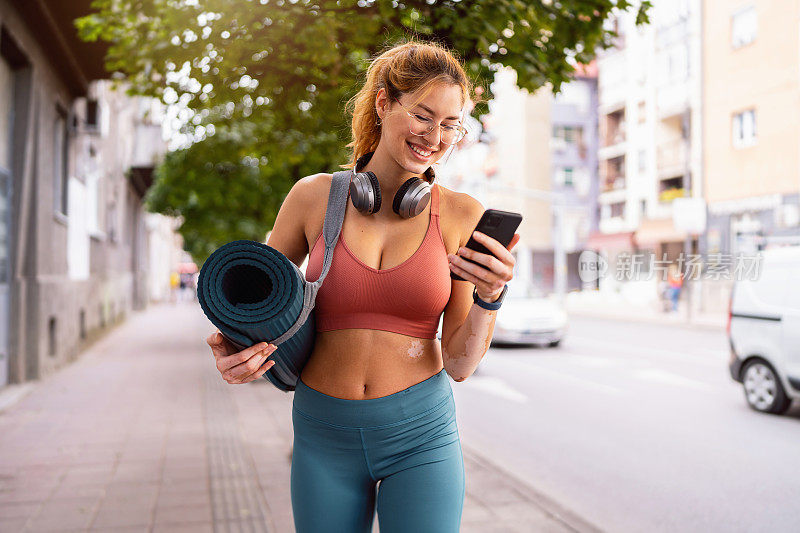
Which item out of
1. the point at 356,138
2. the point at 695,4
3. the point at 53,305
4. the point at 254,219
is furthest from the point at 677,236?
the point at 356,138

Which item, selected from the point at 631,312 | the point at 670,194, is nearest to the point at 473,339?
the point at 631,312

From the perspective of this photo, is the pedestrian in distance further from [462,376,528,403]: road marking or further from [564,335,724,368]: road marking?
[462,376,528,403]: road marking

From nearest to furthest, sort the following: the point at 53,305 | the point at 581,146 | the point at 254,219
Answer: the point at 53,305, the point at 254,219, the point at 581,146

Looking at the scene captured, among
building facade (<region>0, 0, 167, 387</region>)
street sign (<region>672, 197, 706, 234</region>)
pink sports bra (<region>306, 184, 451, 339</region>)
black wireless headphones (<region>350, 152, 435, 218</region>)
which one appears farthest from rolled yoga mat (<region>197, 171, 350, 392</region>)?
street sign (<region>672, 197, 706, 234</region>)

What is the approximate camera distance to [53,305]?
36.4ft

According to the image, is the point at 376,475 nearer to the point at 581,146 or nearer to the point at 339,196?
the point at 339,196

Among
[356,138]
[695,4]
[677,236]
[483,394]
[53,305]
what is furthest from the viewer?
[677,236]

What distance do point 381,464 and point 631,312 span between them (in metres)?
28.9

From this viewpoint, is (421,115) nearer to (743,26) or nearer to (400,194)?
(400,194)

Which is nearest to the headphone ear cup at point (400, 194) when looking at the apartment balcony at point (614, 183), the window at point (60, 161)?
the window at point (60, 161)

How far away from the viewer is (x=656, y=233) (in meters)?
36.6

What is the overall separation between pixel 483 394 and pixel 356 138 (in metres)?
8.31

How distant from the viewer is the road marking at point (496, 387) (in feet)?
32.4

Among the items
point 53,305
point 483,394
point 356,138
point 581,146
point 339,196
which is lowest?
point 483,394
